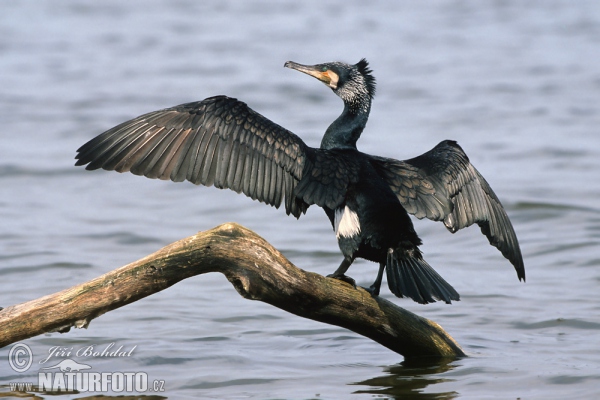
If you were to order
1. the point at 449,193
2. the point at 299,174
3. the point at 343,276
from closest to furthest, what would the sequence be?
1. the point at 343,276
2. the point at 299,174
3. the point at 449,193

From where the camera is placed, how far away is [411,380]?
5.86 metres

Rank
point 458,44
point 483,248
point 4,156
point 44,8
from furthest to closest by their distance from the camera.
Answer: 1. point 44,8
2. point 458,44
3. point 4,156
4. point 483,248

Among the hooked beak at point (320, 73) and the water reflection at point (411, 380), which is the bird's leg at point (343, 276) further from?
the hooked beak at point (320, 73)

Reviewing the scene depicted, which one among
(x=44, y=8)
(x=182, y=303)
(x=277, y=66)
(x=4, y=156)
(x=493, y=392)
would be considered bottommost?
(x=493, y=392)

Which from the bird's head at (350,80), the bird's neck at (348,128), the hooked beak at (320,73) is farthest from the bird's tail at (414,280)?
the hooked beak at (320,73)

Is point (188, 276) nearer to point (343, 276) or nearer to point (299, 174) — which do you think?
point (343, 276)

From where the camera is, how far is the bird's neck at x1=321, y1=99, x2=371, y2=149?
636cm

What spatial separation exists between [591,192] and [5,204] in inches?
258

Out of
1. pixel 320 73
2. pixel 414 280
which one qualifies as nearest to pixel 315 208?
pixel 320 73

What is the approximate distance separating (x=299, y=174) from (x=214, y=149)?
0.53m

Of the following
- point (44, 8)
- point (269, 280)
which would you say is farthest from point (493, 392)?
point (44, 8)

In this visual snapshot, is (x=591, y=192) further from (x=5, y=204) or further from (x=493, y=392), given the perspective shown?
(x=5, y=204)

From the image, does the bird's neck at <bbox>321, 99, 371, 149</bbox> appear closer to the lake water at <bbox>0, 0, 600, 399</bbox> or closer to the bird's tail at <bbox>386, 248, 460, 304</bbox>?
the bird's tail at <bbox>386, 248, 460, 304</bbox>

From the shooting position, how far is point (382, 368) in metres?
6.14
